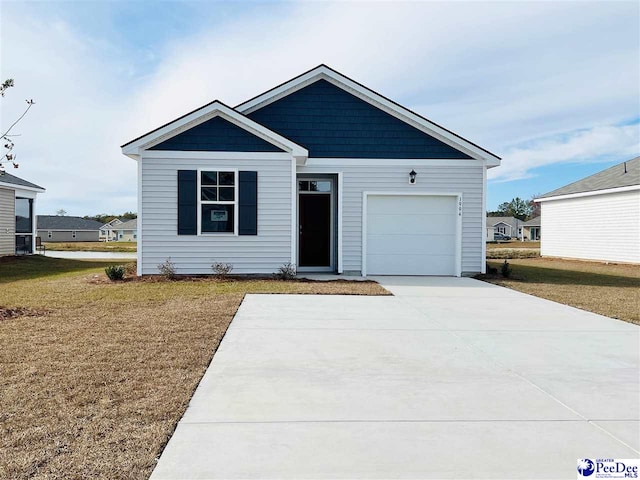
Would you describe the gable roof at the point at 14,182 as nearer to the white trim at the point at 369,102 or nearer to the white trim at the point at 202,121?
the white trim at the point at 202,121

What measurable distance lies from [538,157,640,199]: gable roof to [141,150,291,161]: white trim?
1424cm

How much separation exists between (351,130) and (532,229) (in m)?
63.6

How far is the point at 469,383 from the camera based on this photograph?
407 centimetres

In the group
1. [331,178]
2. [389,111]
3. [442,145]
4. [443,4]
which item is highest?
[443,4]

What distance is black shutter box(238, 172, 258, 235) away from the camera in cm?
1143

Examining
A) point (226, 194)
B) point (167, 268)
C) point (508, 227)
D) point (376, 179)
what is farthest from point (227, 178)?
point (508, 227)

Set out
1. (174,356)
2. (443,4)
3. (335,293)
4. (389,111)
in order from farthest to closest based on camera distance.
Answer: (389,111) < (443,4) < (335,293) < (174,356)

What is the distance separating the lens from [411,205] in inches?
505

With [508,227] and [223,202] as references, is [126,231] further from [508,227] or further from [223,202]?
[223,202]

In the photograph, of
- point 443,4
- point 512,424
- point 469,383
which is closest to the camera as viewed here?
point 512,424

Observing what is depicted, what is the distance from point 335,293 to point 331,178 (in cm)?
476

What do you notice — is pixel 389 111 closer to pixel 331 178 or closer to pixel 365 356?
pixel 331 178

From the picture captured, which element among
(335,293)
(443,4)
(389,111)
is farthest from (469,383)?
(389,111)

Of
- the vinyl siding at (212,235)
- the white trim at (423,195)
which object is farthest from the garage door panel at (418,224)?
the vinyl siding at (212,235)
